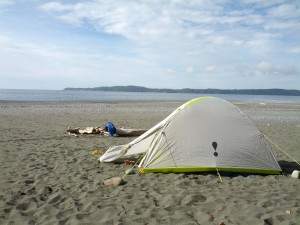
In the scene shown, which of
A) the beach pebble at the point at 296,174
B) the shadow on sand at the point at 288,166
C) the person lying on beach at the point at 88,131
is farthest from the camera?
the person lying on beach at the point at 88,131

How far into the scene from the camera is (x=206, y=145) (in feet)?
25.8

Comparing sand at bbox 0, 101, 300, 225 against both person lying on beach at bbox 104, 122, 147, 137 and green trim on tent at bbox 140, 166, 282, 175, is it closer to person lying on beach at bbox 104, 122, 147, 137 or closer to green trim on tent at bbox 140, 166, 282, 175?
green trim on tent at bbox 140, 166, 282, 175

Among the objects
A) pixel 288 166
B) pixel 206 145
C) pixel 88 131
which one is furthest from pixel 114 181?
pixel 88 131

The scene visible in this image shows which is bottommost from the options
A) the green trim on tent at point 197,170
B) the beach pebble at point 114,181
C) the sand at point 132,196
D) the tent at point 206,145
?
the sand at point 132,196

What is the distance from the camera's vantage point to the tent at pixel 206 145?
307 inches

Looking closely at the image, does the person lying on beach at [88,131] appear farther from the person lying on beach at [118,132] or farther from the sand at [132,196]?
the sand at [132,196]

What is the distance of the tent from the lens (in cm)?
780

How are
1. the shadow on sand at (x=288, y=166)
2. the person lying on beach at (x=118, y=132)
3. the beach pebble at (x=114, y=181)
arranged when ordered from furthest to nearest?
the person lying on beach at (x=118, y=132) → the shadow on sand at (x=288, y=166) → the beach pebble at (x=114, y=181)

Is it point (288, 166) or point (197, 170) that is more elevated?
point (197, 170)

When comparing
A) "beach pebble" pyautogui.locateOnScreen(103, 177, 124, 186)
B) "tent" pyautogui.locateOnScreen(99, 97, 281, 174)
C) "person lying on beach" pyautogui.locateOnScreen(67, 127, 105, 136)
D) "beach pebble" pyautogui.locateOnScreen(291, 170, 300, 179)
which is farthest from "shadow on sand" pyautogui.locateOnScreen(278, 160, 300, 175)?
"person lying on beach" pyautogui.locateOnScreen(67, 127, 105, 136)

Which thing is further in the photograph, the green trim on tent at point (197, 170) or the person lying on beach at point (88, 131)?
the person lying on beach at point (88, 131)

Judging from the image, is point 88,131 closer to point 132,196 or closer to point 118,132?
point 118,132

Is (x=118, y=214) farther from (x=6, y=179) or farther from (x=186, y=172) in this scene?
(x=6, y=179)

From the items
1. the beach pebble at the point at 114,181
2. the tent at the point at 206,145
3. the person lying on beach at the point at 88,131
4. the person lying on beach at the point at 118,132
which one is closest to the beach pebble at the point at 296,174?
the tent at the point at 206,145
